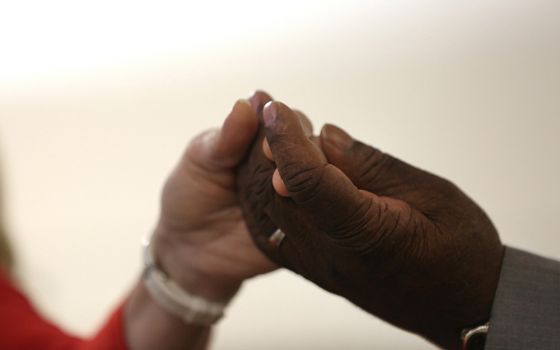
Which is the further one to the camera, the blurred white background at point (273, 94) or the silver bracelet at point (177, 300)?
the silver bracelet at point (177, 300)

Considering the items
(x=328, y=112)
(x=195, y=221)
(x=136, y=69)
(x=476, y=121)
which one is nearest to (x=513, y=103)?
(x=476, y=121)

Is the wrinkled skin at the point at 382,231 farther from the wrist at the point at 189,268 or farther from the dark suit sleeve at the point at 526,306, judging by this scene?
the wrist at the point at 189,268

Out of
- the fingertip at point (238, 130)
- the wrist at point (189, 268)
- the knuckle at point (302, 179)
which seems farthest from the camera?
the wrist at point (189, 268)

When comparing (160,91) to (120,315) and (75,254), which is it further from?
(75,254)

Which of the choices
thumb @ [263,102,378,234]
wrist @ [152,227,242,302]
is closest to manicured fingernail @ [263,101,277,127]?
thumb @ [263,102,378,234]

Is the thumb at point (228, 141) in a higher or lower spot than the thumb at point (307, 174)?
lower

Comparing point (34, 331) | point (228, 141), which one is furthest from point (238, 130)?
point (34, 331)

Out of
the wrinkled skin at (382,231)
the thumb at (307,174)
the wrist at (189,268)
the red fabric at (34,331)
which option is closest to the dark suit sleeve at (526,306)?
the wrinkled skin at (382,231)
